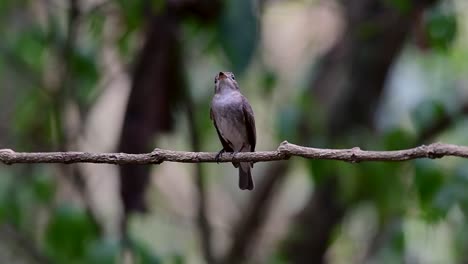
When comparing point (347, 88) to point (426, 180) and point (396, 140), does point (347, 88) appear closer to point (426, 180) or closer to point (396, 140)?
point (396, 140)

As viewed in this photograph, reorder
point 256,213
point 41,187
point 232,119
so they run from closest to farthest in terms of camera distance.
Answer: point 232,119 → point 41,187 → point 256,213

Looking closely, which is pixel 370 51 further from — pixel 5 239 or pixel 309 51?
pixel 5 239

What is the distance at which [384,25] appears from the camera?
5742 mm

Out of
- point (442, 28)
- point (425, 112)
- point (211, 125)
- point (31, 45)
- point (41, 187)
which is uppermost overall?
point (31, 45)

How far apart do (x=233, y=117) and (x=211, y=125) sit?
132 centimetres

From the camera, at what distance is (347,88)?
5.96 meters

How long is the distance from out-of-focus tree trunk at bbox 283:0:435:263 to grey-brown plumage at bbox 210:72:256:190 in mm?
1027

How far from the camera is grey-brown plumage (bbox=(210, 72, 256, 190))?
4734mm

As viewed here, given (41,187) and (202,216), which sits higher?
(41,187)

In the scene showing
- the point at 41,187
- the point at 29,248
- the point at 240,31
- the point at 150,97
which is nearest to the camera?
the point at 240,31

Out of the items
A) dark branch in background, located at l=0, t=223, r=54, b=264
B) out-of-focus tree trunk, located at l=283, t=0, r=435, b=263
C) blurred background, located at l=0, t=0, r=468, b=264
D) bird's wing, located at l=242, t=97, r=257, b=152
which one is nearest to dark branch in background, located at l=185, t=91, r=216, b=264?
blurred background, located at l=0, t=0, r=468, b=264

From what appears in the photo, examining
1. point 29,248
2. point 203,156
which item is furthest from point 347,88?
point 203,156

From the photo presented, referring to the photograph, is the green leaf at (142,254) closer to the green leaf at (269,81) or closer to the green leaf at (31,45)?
the green leaf at (269,81)

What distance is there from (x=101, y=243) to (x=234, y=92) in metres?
1.05
